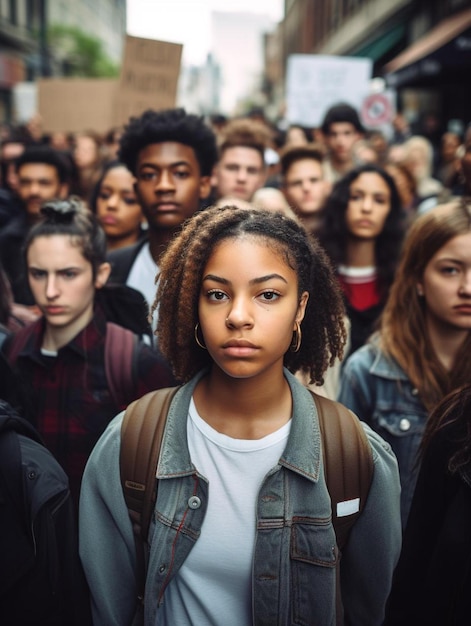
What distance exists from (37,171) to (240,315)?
3.83 metres

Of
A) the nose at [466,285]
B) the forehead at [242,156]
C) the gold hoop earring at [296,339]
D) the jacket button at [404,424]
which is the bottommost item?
the jacket button at [404,424]

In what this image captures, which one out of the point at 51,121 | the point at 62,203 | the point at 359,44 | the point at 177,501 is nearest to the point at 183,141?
the point at 62,203

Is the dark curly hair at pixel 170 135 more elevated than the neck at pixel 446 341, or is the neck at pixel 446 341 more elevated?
the dark curly hair at pixel 170 135

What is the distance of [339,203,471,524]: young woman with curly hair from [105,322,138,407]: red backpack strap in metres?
0.90

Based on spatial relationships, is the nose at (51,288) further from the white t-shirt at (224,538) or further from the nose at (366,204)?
the nose at (366,204)

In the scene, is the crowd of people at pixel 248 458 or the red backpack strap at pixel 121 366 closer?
the crowd of people at pixel 248 458

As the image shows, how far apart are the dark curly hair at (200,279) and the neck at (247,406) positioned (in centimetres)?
17

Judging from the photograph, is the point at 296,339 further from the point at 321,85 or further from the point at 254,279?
the point at 321,85

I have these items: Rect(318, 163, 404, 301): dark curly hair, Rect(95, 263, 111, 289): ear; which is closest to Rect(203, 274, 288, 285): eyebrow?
Rect(95, 263, 111, 289): ear

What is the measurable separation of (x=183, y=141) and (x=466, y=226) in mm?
1715

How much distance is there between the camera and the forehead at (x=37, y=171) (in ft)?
16.6

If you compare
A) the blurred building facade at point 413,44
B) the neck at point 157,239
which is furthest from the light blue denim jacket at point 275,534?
the blurred building facade at point 413,44

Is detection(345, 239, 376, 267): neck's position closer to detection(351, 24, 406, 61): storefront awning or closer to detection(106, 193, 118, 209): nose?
detection(106, 193, 118, 209): nose

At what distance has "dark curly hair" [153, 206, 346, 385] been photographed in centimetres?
191
